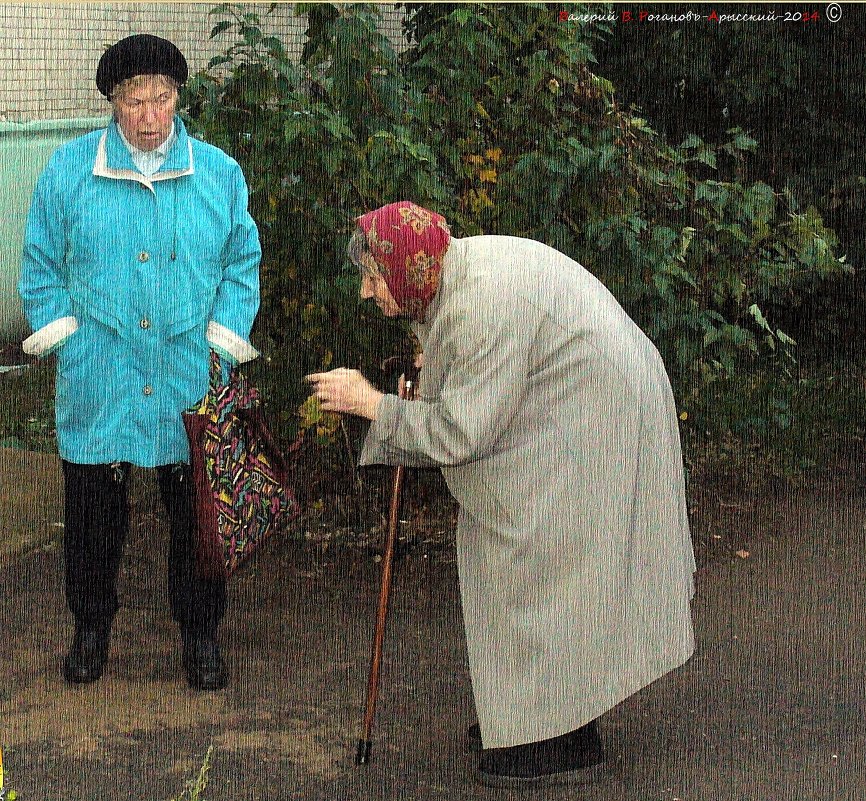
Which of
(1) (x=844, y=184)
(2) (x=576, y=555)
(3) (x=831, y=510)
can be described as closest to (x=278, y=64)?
(2) (x=576, y=555)

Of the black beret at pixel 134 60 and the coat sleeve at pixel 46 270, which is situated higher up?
the black beret at pixel 134 60

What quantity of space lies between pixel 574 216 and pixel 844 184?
11.8 feet

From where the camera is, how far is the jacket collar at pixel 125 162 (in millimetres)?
4316

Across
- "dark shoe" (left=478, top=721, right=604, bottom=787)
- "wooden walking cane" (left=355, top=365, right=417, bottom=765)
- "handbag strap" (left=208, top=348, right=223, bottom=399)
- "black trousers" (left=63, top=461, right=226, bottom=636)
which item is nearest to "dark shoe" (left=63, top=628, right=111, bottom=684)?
"black trousers" (left=63, top=461, right=226, bottom=636)

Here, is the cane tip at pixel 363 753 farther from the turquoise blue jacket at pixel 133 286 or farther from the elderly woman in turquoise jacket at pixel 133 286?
the turquoise blue jacket at pixel 133 286

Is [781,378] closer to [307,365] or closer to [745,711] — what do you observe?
[307,365]

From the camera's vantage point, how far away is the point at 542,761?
404 cm

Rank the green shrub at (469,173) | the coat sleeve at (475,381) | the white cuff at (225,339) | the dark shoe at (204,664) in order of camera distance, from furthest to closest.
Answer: the green shrub at (469,173) → the dark shoe at (204,664) → the white cuff at (225,339) → the coat sleeve at (475,381)

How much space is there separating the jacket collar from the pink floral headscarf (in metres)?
0.95

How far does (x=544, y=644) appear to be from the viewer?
3.82 m

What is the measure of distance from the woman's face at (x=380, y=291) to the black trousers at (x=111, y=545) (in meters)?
1.16

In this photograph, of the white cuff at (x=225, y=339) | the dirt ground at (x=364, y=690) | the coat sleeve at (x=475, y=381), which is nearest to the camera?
the coat sleeve at (x=475, y=381)

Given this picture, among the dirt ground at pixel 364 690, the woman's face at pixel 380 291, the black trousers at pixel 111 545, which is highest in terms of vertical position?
the woman's face at pixel 380 291

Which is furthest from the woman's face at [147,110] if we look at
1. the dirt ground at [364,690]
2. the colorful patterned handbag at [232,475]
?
the dirt ground at [364,690]
